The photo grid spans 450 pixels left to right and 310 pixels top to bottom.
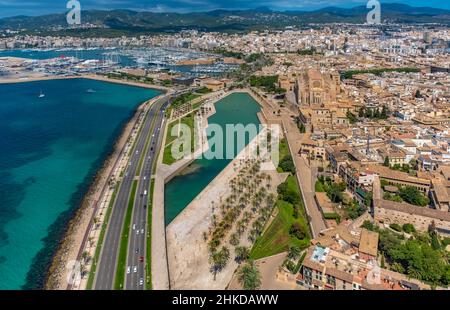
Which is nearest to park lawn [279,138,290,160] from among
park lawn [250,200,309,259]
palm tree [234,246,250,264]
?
park lawn [250,200,309,259]

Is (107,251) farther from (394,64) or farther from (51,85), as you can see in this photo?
(394,64)

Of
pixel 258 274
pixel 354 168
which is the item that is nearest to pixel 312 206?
pixel 354 168

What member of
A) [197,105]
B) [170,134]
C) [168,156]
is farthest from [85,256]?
[197,105]

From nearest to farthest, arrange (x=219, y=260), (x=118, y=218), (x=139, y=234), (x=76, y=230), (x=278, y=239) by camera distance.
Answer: (x=219, y=260) < (x=278, y=239) < (x=139, y=234) < (x=76, y=230) < (x=118, y=218)

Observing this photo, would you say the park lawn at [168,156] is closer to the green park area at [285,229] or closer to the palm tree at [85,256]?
the green park area at [285,229]

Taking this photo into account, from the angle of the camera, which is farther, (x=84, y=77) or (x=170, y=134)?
(x=84, y=77)

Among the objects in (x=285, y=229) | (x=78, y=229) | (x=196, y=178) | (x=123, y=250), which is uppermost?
(x=196, y=178)

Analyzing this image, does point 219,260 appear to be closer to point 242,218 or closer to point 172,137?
point 242,218

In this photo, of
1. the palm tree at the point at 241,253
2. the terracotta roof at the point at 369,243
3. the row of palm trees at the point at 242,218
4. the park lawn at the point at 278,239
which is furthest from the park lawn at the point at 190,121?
the terracotta roof at the point at 369,243

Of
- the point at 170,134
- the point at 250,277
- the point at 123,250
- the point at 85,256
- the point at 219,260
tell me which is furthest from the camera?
the point at 170,134
